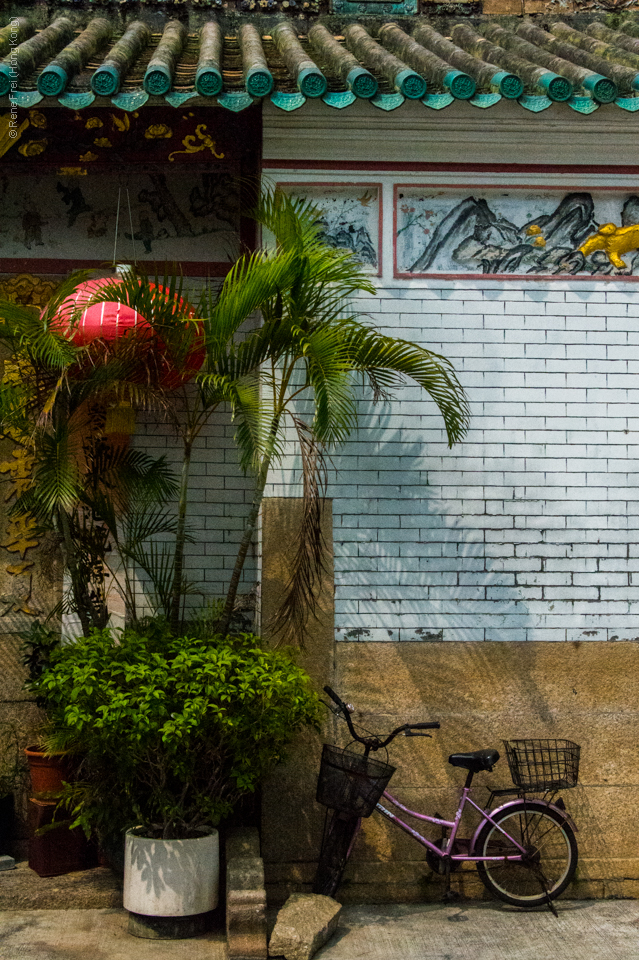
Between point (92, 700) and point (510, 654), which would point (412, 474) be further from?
point (92, 700)

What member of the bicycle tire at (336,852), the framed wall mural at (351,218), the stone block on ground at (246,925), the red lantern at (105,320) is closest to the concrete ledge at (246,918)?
the stone block on ground at (246,925)

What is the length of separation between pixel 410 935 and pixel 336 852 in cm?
64

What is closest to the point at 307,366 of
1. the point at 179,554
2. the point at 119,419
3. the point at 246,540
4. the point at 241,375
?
the point at 241,375

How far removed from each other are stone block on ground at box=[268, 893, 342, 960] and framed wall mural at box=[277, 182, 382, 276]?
4.06 m

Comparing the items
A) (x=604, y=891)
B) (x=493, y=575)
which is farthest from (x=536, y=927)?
(x=493, y=575)

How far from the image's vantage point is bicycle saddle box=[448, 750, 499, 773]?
6.29m

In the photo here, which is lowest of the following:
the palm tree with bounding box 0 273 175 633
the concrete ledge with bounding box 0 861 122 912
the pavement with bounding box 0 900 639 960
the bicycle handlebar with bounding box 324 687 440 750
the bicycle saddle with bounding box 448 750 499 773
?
the pavement with bounding box 0 900 639 960

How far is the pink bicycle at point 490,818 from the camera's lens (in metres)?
6.19

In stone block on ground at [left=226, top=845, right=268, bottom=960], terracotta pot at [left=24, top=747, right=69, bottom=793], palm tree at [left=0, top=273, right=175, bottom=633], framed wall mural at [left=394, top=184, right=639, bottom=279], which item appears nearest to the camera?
stone block on ground at [left=226, top=845, right=268, bottom=960]

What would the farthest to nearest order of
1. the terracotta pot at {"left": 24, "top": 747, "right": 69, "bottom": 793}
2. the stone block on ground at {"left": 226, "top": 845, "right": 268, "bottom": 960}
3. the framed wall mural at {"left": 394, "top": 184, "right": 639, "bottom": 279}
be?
the framed wall mural at {"left": 394, "top": 184, "right": 639, "bottom": 279}
the terracotta pot at {"left": 24, "top": 747, "right": 69, "bottom": 793}
the stone block on ground at {"left": 226, "top": 845, "right": 268, "bottom": 960}

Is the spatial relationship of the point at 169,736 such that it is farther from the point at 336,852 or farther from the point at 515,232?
the point at 515,232

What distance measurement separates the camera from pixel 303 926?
18.8 ft

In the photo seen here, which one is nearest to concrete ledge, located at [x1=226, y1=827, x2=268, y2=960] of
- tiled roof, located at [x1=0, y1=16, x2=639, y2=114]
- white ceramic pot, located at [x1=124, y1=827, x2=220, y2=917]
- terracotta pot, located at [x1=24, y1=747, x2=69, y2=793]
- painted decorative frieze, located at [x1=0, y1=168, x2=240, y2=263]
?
white ceramic pot, located at [x1=124, y1=827, x2=220, y2=917]

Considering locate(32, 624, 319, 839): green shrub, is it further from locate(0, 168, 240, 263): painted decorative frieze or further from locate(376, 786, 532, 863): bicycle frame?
locate(0, 168, 240, 263): painted decorative frieze
